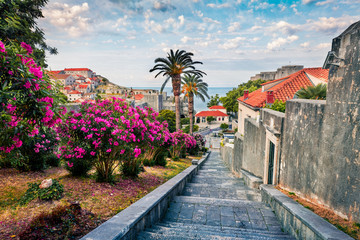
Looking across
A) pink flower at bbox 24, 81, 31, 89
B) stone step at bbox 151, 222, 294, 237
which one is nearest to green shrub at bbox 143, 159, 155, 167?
stone step at bbox 151, 222, 294, 237

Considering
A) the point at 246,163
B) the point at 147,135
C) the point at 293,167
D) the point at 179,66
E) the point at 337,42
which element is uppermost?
the point at 179,66

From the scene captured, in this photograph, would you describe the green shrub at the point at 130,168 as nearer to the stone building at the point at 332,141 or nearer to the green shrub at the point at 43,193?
the green shrub at the point at 43,193

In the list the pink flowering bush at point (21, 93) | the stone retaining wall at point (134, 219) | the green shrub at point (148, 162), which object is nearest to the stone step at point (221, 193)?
the stone retaining wall at point (134, 219)

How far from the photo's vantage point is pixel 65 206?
160 inches

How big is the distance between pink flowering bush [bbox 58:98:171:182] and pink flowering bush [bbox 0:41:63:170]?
1.69 m

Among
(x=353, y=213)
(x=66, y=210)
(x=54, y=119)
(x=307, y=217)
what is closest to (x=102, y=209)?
(x=66, y=210)

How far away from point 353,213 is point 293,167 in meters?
2.25

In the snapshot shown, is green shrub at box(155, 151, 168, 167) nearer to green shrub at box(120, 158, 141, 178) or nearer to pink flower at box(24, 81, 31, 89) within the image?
green shrub at box(120, 158, 141, 178)

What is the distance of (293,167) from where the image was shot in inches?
233

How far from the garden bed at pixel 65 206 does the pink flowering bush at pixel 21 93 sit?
4.72 ft

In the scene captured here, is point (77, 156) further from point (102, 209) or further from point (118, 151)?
point (102, 209)

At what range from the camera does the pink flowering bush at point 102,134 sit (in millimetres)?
5484

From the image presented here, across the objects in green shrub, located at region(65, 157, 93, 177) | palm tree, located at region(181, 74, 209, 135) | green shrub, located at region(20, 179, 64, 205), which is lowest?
green shrub, located at region(20, 179, 64, 205)

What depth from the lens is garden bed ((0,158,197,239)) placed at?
11.2 ft
